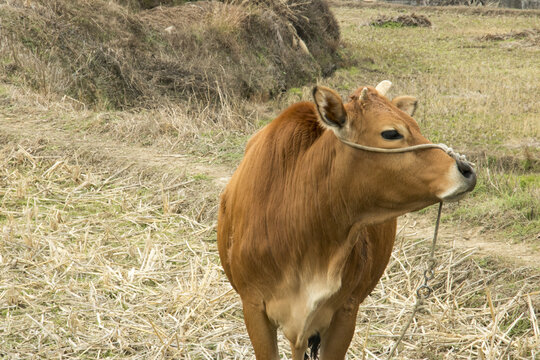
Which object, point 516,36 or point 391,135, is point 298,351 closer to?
point 391,135

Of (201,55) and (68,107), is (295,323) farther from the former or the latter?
(201,55)

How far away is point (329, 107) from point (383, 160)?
36 cm

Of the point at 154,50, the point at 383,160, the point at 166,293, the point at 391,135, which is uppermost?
the point at 391,135

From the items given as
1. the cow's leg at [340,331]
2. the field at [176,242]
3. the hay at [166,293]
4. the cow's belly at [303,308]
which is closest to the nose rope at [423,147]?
the cow's belly at [303,308]

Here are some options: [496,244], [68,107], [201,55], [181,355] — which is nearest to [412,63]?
[201,55]

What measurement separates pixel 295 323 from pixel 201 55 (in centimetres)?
1163

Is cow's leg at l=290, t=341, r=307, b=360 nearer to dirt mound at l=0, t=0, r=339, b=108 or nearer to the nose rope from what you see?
the nose rope

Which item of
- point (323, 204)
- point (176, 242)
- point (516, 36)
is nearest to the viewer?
point (323, 204)

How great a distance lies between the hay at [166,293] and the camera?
4.81 m

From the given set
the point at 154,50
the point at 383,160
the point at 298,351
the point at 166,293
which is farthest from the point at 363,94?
the point at 154,50

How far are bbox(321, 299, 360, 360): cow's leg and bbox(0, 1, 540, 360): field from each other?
3.48 feet

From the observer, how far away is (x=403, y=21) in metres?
27.2

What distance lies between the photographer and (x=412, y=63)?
18703 mm

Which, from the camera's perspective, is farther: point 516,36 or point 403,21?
point 403,21
